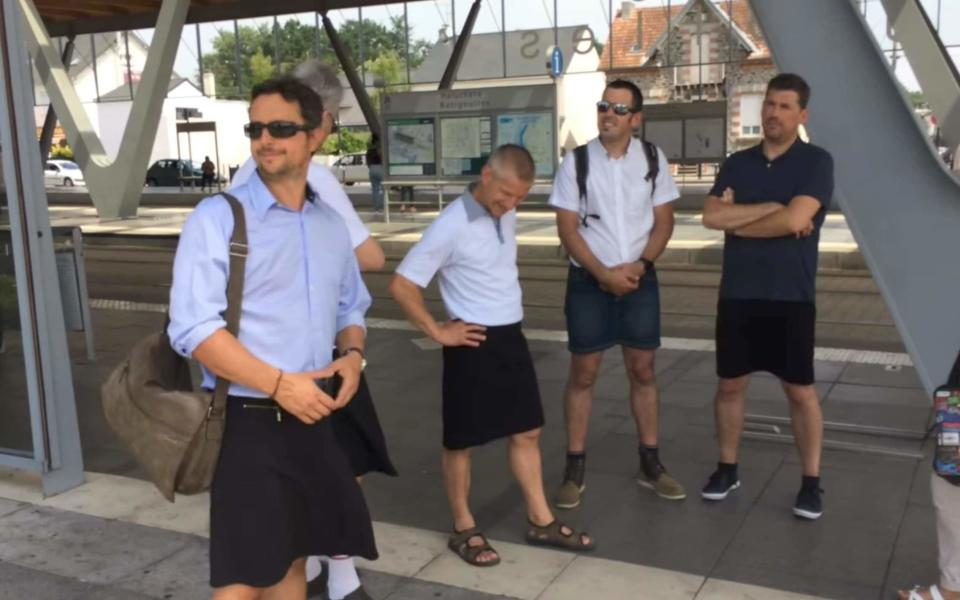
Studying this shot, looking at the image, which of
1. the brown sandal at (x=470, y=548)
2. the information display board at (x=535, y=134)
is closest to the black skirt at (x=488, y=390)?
the brown sandal at (x=470, y=548)

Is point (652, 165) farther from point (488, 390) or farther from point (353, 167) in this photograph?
point (353, 167)

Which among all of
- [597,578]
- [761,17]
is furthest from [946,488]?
[761,17]

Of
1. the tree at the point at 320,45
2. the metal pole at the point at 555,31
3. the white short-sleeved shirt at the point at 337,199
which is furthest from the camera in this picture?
the tree at the point at 320,45

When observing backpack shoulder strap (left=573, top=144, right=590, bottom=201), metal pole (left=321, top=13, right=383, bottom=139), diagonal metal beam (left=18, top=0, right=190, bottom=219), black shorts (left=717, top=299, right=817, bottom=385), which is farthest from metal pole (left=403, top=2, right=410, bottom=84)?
black shorts (left=717, top=299, right=817, bottom=385)

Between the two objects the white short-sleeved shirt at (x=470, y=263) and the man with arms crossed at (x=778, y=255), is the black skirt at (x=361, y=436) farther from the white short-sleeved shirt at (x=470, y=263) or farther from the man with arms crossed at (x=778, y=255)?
the man with arms crossed at (x=778, y=255)

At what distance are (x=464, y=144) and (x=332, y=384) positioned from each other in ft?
46.4

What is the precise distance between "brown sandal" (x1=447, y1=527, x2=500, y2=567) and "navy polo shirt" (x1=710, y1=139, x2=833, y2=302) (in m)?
1.58

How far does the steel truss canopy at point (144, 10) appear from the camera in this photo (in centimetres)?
2630

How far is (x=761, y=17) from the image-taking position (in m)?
4.41

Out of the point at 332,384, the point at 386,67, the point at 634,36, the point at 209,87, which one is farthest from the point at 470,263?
the point at 209,87

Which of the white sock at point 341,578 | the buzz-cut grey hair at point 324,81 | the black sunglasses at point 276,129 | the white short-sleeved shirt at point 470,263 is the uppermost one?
the buzz-cut grey hair at point 324,81

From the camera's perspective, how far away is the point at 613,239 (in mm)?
4344

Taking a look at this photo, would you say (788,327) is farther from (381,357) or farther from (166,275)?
(166,275)

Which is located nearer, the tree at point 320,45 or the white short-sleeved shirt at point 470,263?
the white short-sleeved shirt at point 470,263
